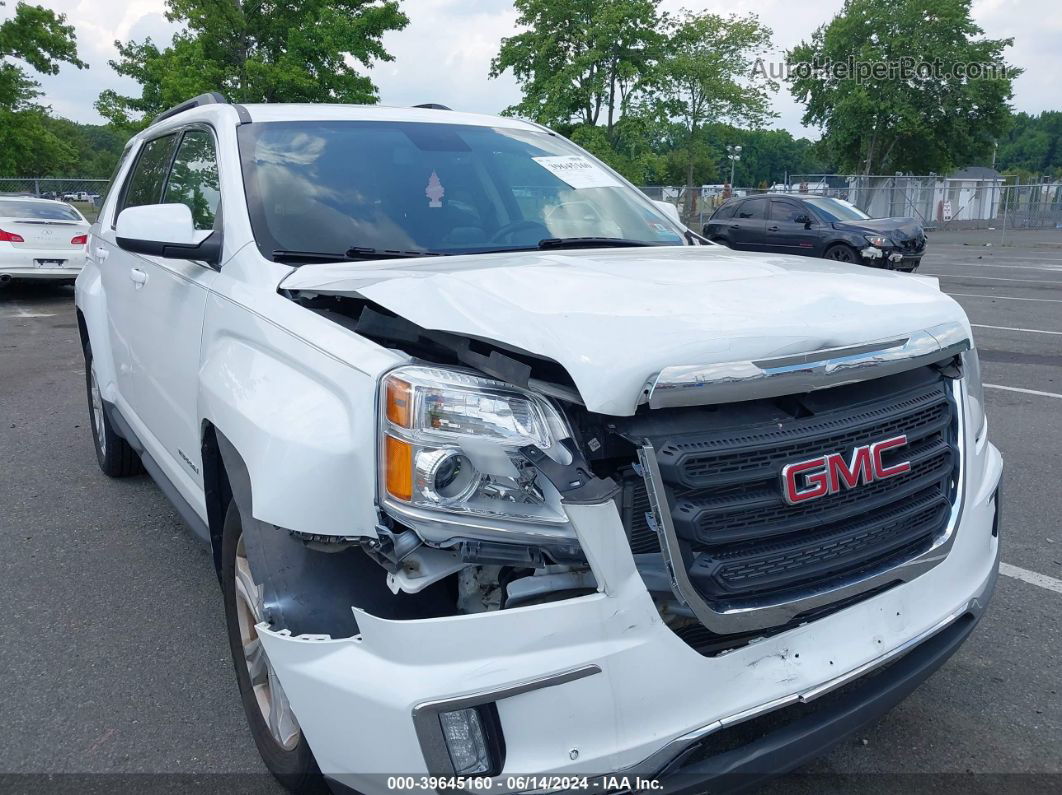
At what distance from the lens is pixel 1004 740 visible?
260 centimetres

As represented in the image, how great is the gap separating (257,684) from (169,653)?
3.07 feet

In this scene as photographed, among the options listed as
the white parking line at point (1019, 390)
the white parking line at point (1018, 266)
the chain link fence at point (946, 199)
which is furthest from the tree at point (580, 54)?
the white parking line at point (1019, 390)

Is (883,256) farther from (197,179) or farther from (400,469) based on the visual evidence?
(400,469)

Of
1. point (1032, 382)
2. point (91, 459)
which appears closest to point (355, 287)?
point (91, 459)

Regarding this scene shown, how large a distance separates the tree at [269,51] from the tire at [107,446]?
20.0m

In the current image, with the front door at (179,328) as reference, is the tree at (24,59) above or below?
above

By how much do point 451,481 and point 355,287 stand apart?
676 mm

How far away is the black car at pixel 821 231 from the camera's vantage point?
1652 centimetres

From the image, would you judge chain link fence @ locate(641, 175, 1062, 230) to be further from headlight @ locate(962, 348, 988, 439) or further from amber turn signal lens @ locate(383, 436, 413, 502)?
amber turn signal lens @ locate(383, 436, 413, 502)

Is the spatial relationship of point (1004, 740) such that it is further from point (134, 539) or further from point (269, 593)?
point (134, 539)

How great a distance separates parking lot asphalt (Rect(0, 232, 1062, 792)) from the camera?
8.34ft

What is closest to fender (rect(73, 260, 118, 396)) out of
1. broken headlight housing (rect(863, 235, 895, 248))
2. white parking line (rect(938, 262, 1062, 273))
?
broken headlight housing (rect(863, 235, 895, 248))

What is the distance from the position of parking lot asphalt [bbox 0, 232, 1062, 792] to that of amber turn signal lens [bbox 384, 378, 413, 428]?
128cm

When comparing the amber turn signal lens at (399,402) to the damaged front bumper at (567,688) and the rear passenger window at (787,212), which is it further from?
the rear passenger window at (787,212)
